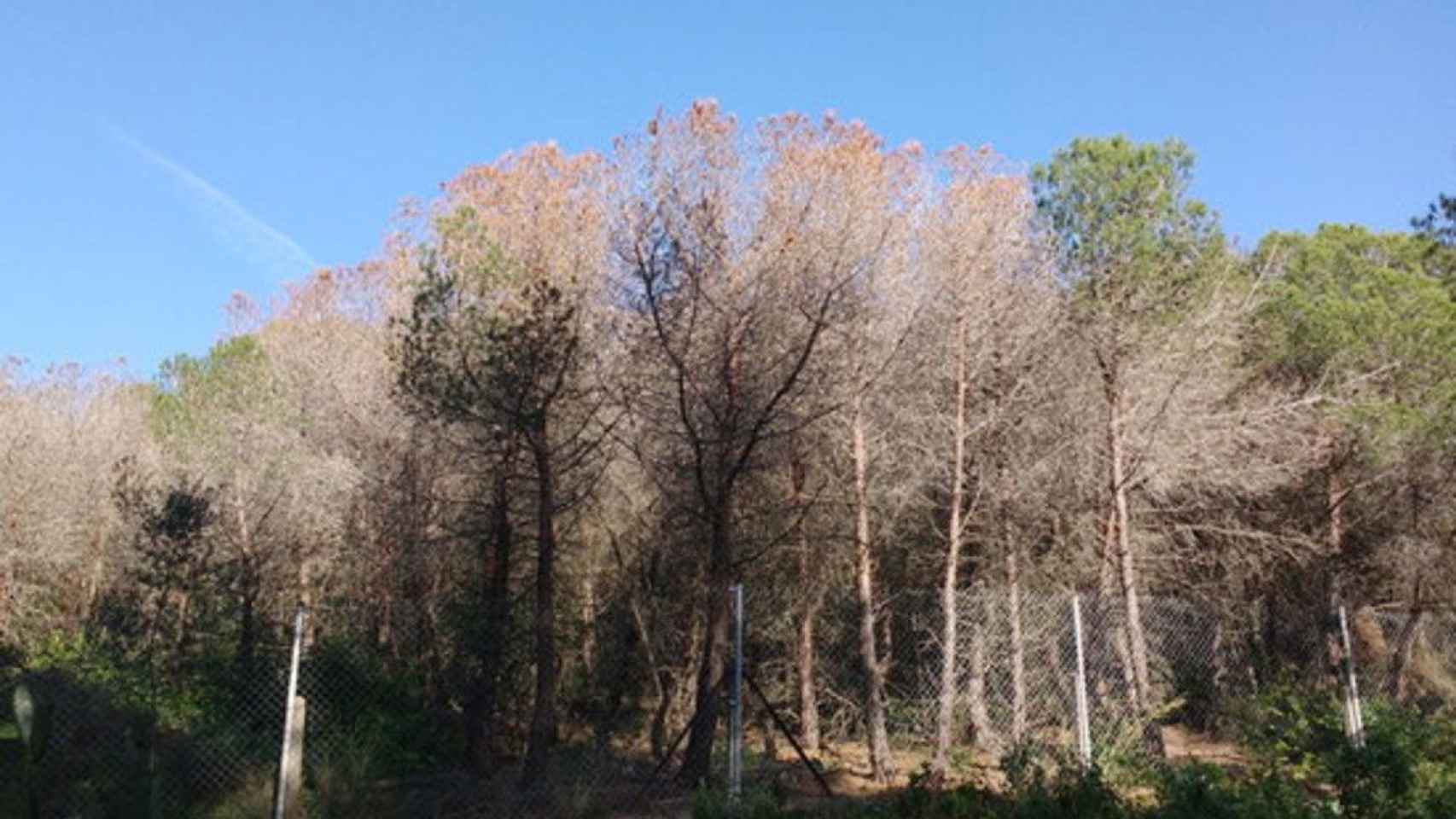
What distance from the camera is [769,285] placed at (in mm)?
11031

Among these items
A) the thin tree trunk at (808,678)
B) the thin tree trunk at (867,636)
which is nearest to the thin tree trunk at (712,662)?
the thin tree trunk at (867,636)

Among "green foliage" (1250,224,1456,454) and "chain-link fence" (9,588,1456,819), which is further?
"green foliage" (1250,224,1456,454)

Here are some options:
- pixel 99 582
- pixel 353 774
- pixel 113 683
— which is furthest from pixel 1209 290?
pixel 99 582

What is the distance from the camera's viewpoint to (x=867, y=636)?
11961mm

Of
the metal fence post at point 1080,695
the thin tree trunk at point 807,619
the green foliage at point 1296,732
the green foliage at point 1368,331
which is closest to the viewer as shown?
the metal fence post at point 1080,695

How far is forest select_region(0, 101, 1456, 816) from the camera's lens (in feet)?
36.2

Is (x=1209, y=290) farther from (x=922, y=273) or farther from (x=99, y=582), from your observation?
(x=99, y=582)

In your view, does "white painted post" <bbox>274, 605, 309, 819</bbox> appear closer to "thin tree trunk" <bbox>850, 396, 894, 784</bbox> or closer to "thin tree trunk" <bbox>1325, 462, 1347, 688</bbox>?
"thin tree trunk" <bbox>850, 396, 894, 784</bbox>

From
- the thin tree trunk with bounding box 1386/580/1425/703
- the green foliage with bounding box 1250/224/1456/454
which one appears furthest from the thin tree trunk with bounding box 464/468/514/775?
the thin tree trunk with bounding box 1386/580/1425/703

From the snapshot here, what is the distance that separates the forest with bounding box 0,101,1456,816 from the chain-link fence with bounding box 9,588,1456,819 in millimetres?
102

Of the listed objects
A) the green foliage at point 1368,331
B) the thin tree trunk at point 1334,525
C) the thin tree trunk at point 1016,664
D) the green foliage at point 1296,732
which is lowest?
the green foliage at point 1296,732

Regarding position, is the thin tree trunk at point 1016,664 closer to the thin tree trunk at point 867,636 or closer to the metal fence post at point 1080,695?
the thin tree trunk at point 867,636

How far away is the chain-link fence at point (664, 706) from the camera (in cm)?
884

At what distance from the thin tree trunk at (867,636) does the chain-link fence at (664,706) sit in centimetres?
29
